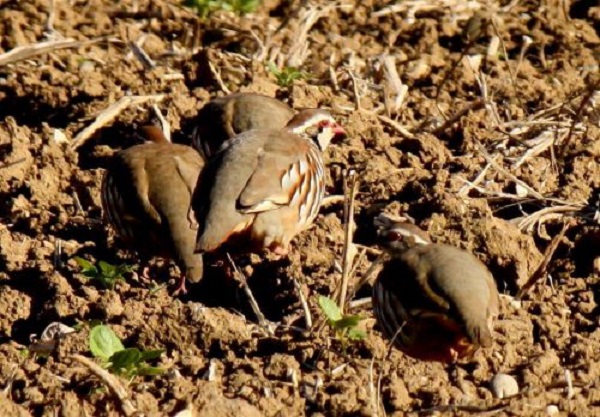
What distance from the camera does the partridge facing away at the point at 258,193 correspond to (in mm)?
6070

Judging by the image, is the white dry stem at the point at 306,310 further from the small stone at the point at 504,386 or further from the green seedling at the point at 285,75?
the green seedling at the point at 285,75

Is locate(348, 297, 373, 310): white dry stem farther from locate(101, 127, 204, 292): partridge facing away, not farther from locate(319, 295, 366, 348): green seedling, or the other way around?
locate(101, 127, 204, 292): partridge facing away

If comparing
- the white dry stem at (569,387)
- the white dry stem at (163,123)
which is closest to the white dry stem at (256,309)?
the white dry stem at (569,387)

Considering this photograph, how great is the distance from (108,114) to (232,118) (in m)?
0.67

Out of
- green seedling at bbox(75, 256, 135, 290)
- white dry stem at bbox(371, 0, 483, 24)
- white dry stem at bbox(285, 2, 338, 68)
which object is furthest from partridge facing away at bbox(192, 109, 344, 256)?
white dry stem at bbox(371, 0, 483, 24)

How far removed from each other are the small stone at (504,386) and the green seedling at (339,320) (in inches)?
21.4

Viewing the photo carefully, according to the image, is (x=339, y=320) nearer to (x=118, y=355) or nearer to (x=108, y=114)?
(x=118, y=355)

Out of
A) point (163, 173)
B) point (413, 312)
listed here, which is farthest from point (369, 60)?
point (413, 312)

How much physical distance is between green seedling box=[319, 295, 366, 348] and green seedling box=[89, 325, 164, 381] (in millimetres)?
660

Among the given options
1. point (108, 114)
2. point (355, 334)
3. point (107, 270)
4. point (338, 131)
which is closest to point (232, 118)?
point (338, 131)

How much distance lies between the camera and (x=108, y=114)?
720cm

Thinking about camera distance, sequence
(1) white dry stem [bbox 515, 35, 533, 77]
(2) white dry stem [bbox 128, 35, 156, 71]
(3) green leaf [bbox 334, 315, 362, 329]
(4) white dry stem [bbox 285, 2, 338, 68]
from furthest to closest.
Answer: (4) white dry stem [bbox 285, 2, 338, 68] < (1) white dry stem [bbox 515, 35, 533, 77] < (2) white dry stem [bbox 128, 35, 156, 71] < (3) green leaf [bbox 334, 315, 362, 329]

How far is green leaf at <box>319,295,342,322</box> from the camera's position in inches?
209

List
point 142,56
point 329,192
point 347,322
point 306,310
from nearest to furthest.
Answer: point 347,322, point 306,310, point 329,192, point 142,56
